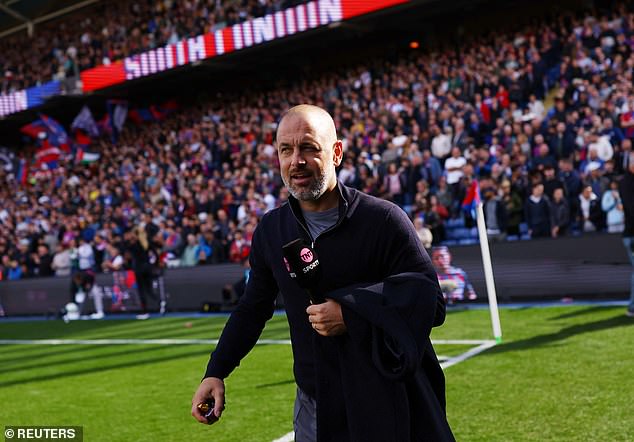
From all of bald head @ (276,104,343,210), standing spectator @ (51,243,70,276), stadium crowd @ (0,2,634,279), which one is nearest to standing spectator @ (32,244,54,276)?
stadium crowd @ (0,2,634,279)

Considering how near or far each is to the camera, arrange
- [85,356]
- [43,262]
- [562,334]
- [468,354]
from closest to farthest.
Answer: [468,354] < [562,334] < [85,356] < [43,262]

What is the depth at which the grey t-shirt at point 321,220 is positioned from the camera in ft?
10.00

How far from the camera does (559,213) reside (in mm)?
14000

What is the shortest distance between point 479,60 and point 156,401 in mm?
15302

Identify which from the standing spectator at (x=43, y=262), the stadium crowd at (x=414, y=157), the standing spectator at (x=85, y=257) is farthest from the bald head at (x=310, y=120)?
the standing spectator at (x=43, y=262)

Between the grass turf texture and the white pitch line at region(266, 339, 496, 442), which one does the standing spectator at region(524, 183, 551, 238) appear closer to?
the grass turf texture

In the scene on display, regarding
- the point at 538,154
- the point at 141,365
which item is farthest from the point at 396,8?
the point at 141,365

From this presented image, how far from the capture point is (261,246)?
3.29m

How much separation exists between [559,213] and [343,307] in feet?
39.0

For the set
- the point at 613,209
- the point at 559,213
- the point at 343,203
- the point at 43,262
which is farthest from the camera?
the point at 43,262

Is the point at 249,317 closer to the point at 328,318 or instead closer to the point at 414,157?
the point at 328,318

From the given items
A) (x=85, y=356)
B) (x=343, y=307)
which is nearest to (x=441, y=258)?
(x=85, y=356)

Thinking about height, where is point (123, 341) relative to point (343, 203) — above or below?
below

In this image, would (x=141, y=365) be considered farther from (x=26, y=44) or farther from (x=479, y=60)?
(x=26, y=44)
